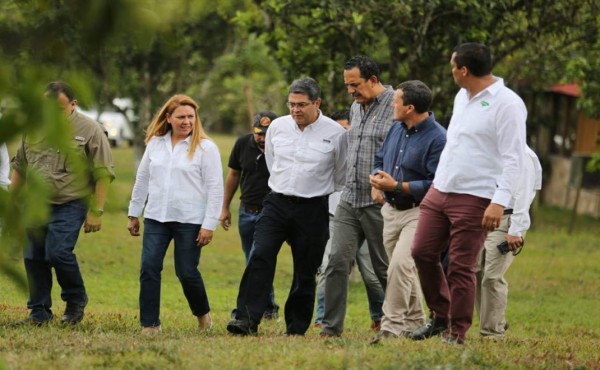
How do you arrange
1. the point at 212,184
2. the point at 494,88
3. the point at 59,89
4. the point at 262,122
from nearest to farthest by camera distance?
the point at 59,89, the point at 494,88, the point at 212,184, the point at 262,122

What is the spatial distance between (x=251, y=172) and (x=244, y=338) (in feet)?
10.5

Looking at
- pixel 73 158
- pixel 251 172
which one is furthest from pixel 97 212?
pixel 251 172

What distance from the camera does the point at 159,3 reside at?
8.86 ft

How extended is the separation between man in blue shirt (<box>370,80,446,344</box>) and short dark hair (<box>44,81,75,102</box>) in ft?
18.3

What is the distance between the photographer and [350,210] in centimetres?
900

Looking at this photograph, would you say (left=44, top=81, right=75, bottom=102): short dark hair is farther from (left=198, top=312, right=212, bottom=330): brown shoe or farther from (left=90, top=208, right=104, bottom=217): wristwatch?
(left=198, top=312, right=212, bottom=330): brown shoe

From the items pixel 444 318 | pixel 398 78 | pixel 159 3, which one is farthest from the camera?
pixel 398 78

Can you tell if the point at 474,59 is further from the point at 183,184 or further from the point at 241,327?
the point at 241,327

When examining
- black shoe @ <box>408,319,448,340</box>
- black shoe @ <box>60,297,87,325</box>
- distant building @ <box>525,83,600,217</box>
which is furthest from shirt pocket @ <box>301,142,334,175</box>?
distant building @ <box>525,83,600,217</box>

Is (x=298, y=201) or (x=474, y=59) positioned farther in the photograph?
(x=298, y=201)

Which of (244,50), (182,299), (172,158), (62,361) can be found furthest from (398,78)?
(244,50)

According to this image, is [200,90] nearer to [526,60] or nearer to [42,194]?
[526,60]

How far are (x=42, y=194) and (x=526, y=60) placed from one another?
16235 mm

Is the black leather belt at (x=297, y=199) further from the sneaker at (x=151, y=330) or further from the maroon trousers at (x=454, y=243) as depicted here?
the sneaker at (x=151, y=330)
